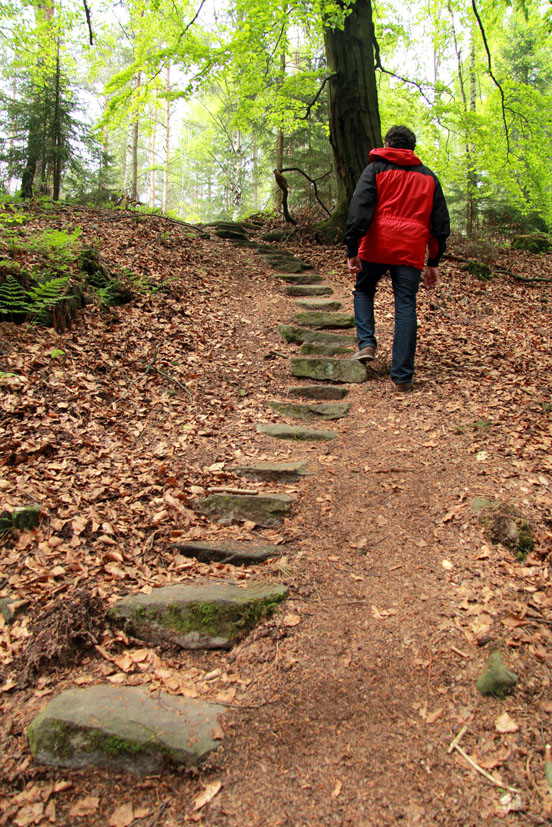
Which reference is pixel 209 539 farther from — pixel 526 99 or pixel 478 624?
pixel 526 99

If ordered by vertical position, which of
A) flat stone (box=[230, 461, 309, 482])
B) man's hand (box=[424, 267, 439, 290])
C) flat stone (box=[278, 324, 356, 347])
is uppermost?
man's hand (box=[424, 267, 439, 290])

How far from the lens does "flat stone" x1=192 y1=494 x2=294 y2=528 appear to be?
3.32 m

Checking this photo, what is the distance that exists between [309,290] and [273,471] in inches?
202

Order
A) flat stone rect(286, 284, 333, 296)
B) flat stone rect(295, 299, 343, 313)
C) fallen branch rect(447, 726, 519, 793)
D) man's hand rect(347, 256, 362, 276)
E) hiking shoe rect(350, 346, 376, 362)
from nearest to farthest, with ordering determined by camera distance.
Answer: fallen branch rect(447, 726, 519, 793) → man's hand rect(347, 256, 362, 276) → hiking shoe rect(350, 346, 376, 362) → flat stone rect(295, 299, 343, 313) → flat stone rect(286, 284, 333, 296)

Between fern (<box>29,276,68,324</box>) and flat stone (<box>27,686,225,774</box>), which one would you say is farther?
fern (<box>29,276,68,324</box>)

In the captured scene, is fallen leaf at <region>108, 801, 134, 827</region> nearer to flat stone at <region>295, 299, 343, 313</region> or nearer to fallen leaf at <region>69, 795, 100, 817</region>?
fallen leaf at <region>69, 795, 100, 817</region>

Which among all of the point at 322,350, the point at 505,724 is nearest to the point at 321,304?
the point at 322,350

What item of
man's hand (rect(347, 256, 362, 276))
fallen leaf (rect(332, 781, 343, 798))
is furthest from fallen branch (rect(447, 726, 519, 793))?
man's hand (rect(347, 256, 362, 276))

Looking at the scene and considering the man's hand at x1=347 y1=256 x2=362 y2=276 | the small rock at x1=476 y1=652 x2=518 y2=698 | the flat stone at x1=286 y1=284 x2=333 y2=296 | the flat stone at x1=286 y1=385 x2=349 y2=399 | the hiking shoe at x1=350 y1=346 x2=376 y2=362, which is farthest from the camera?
the flat stone at x1=286 y1=284 x2=333 y2=296

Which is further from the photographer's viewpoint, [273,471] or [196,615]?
[273,471]

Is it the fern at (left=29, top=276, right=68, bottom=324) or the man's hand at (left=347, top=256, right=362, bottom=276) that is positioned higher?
the man's hand at (left=347, top=256, right=362, bottom=276)

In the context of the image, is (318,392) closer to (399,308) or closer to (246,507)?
(399,308)

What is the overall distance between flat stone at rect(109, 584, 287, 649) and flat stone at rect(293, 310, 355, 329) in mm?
4826

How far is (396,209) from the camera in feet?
Result: 15.2
